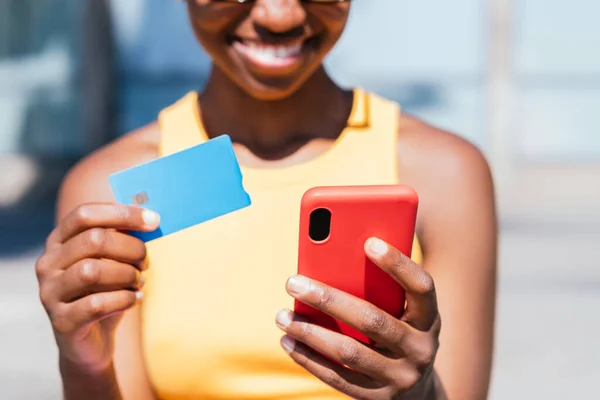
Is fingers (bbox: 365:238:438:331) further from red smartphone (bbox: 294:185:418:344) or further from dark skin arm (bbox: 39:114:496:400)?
dark skin arm (bbox: 39:114:496:400)

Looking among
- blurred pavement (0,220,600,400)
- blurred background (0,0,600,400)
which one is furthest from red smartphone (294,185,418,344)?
blurred background (0,0,600,400)

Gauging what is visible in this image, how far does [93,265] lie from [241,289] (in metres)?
0.36

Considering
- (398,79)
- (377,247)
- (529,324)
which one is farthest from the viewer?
(398,79)

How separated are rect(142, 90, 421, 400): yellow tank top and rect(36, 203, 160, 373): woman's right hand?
10.4 inches

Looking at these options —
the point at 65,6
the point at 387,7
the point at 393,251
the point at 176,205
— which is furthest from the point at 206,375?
the point at 65,6

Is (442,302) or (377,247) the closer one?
(377,247)

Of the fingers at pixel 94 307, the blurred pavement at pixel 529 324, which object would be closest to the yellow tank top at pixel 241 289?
the fingers at pixel 94 307

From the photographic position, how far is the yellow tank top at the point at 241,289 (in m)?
1.46

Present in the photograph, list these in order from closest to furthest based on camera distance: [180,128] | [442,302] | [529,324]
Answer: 1. [442,302]
2. [180,128]
3. [529,324]

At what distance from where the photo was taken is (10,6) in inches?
262

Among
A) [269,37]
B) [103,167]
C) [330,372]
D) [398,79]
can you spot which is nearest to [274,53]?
[269,37]

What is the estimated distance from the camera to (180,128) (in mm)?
1625

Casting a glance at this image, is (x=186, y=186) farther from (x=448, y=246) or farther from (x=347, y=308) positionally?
(x=448, y=246)

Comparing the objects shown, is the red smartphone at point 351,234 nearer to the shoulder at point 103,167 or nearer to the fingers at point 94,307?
the fingers at point 94,307
